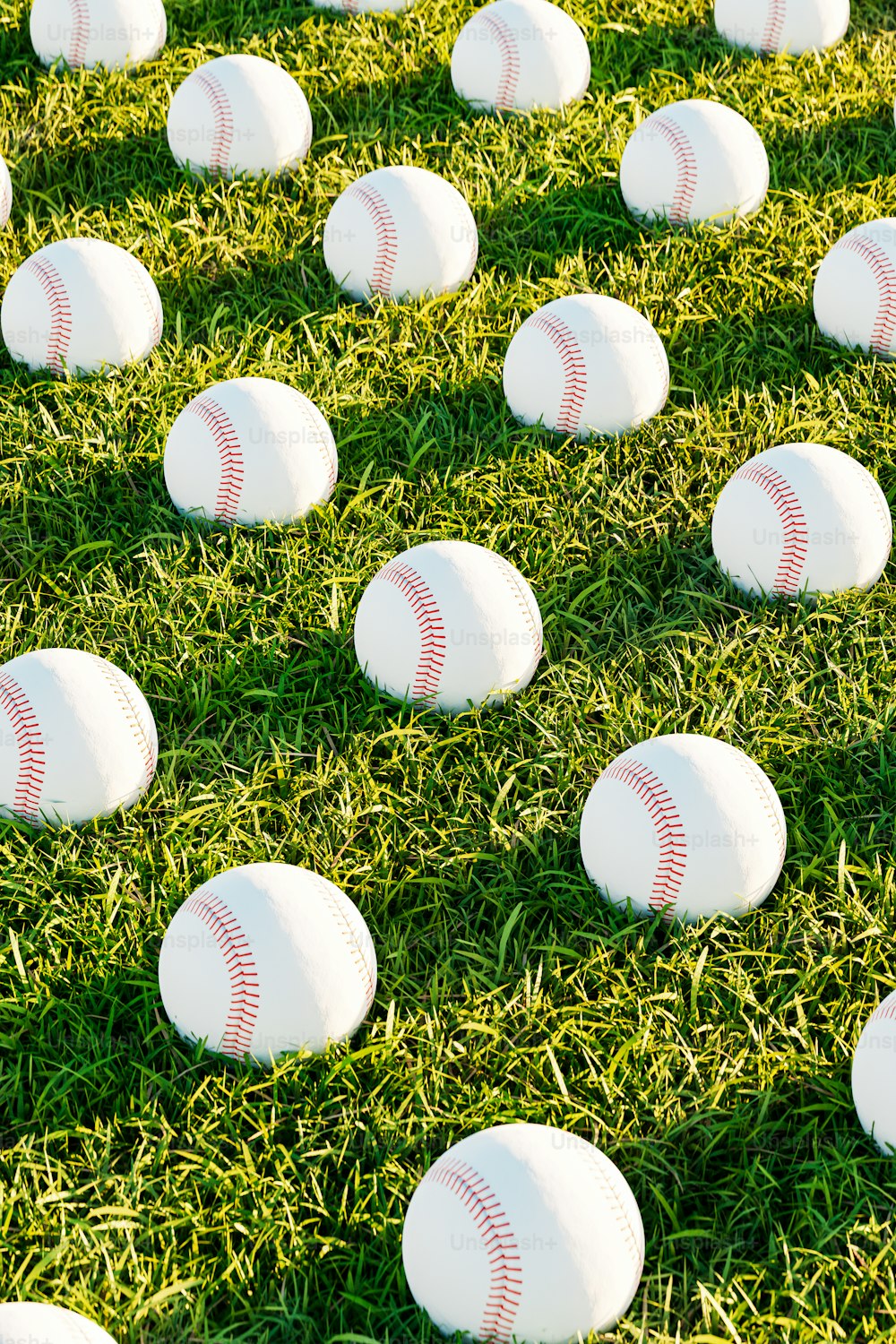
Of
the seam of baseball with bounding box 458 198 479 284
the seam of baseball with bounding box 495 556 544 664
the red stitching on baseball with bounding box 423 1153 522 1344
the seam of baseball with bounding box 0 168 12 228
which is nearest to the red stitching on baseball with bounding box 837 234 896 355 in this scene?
the seam of baseball with bounding box 458 198 479 284

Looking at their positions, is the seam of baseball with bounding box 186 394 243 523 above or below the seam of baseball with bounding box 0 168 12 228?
below

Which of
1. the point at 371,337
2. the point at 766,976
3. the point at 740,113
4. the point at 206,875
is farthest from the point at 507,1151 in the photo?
the point at 740,113

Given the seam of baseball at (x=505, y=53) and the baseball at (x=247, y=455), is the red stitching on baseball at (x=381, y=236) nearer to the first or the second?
the baseball at (x=247, y=455)

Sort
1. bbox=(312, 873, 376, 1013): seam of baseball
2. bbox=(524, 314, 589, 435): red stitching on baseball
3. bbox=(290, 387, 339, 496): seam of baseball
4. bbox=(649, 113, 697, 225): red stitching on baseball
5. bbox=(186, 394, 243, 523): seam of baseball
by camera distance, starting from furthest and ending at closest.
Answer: bbox=(649, 113, 697, 225): red stitching on baseball < bbox=(524, 314, 589, 435): red stitching on baseball < bbox=(290, 387, 339, 496): seam of baseball < bbox=(186, 394, 243, 523): seam of baseball < bbox=(312, 873, 376, 1013): seam of baseball

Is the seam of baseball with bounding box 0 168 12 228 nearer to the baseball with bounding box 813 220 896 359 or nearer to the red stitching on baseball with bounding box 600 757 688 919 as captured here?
the baseball with bounding box 813 220 896 359

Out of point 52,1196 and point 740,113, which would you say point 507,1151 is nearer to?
point 52,1196

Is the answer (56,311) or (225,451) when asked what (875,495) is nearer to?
(225,451)

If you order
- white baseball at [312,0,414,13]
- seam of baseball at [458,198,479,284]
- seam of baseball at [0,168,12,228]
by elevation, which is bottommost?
seam of baseball at [0,168,12,228]

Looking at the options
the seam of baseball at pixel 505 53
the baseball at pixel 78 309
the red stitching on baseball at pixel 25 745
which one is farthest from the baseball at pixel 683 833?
the seam of baseball at pixel 505 53
